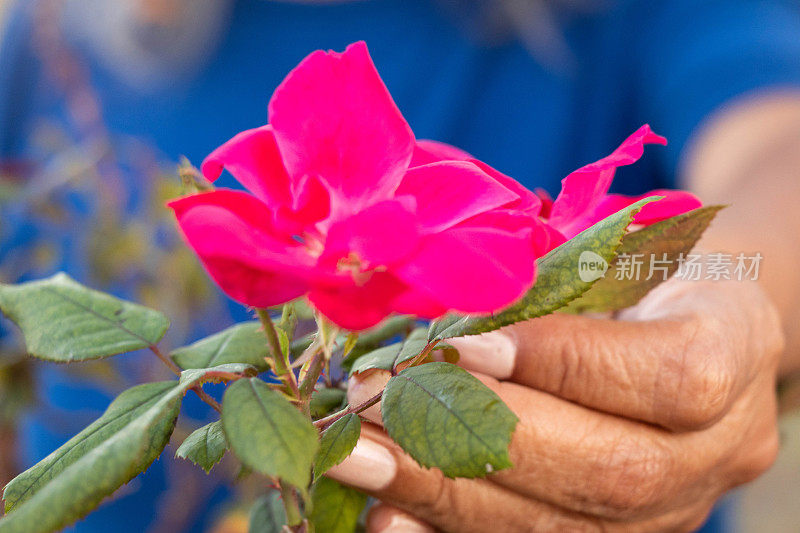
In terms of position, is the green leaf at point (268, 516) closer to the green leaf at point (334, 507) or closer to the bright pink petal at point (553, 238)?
the green leaf at point (334, 507)

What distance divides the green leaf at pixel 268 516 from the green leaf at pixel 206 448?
9 cm

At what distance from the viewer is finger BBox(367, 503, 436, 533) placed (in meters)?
0.34

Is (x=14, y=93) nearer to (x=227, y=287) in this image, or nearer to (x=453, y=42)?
(x=453, y=42)

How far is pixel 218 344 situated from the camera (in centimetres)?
31

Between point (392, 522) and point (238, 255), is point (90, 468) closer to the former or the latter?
point (238, 255)

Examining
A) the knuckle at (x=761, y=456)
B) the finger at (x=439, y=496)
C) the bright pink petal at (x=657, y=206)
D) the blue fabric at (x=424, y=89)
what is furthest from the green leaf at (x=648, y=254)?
the blue fabric at (x=424, y=89)

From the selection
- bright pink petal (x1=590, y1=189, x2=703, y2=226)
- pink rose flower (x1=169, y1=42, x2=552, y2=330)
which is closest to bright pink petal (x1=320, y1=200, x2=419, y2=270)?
pink rose flower (x1=169, y1=42, x2=552, y2=330)

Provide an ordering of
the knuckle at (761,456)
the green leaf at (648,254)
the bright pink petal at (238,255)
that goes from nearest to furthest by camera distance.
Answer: the bright pink petal at (238,255)
the green leaf at (648,254)
the knuckle at (761,456)

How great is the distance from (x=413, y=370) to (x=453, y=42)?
96 cm

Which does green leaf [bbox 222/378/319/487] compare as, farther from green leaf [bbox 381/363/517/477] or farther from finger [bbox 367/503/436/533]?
finger [bbox 367/503/436/533]

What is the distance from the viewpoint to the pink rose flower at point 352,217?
0.17m

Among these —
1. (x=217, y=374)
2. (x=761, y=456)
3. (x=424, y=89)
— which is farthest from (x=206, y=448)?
(x=424, y=89)

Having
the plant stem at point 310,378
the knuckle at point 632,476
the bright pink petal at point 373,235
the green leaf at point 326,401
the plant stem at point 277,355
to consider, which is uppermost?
the bright pink petal at point 373,235

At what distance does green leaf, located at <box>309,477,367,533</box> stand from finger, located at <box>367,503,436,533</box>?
3cm
